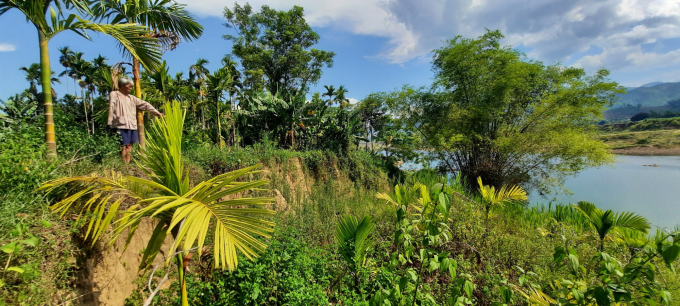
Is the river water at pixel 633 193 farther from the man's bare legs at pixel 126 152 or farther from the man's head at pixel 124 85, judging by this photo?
the man's head at pixel 124 85

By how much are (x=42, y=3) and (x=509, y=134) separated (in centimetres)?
1064

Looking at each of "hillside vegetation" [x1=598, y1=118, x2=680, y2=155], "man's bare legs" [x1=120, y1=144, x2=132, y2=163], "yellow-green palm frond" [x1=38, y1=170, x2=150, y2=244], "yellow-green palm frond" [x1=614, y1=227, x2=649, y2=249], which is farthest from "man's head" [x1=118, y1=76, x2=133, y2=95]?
"hillside vegetation" [x1=598, y1=118, x2=680, y2=155]

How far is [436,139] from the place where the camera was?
351 inches

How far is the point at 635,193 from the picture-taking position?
965 centimetres

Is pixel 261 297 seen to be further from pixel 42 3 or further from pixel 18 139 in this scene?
pixel 42 3

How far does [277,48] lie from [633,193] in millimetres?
19638

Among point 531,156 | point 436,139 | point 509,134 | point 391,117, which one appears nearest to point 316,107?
point 391,117

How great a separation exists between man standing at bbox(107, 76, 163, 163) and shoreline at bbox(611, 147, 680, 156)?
36486mm

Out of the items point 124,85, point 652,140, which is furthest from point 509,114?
point 652,140

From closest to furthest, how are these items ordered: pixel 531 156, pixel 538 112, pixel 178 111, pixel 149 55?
pixel 178 111 → pixel 149 55 → pixel 538 112 → pixel 531 156

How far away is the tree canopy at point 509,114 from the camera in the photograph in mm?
7578

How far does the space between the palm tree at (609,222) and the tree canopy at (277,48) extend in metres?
15.0

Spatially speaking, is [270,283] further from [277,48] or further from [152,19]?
[277,48]

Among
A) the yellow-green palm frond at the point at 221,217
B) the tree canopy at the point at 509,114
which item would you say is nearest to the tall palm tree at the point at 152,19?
the yellow-green palm frond at the point at 221,217
